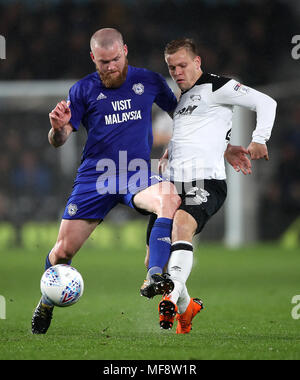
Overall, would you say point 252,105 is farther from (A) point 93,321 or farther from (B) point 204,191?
(A) point 93,321

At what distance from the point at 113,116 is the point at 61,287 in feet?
4.64

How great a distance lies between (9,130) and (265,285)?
9.55m

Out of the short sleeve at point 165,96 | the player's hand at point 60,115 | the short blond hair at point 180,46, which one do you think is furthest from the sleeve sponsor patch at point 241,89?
the player's hand at point 60,115

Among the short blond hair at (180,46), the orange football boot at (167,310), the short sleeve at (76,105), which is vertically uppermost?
the short blond hair at (180,46)

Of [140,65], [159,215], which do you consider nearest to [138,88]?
[159,215]

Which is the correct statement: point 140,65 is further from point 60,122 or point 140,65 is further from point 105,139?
point 60,122

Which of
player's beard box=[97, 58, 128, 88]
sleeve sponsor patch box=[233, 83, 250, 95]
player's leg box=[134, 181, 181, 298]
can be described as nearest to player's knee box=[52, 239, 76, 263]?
player's leg box=[134, 181, 181, 298]

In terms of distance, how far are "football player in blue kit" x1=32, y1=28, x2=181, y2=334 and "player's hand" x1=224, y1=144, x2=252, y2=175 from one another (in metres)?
0.63

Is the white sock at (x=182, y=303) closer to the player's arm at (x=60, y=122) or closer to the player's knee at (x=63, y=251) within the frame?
the player's knee at (x=63, y=251)

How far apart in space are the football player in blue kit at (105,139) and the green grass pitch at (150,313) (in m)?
0.82

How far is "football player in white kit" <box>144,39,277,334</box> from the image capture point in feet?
19.5

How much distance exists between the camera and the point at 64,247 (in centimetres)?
630

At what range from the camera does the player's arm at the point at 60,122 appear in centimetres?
590
